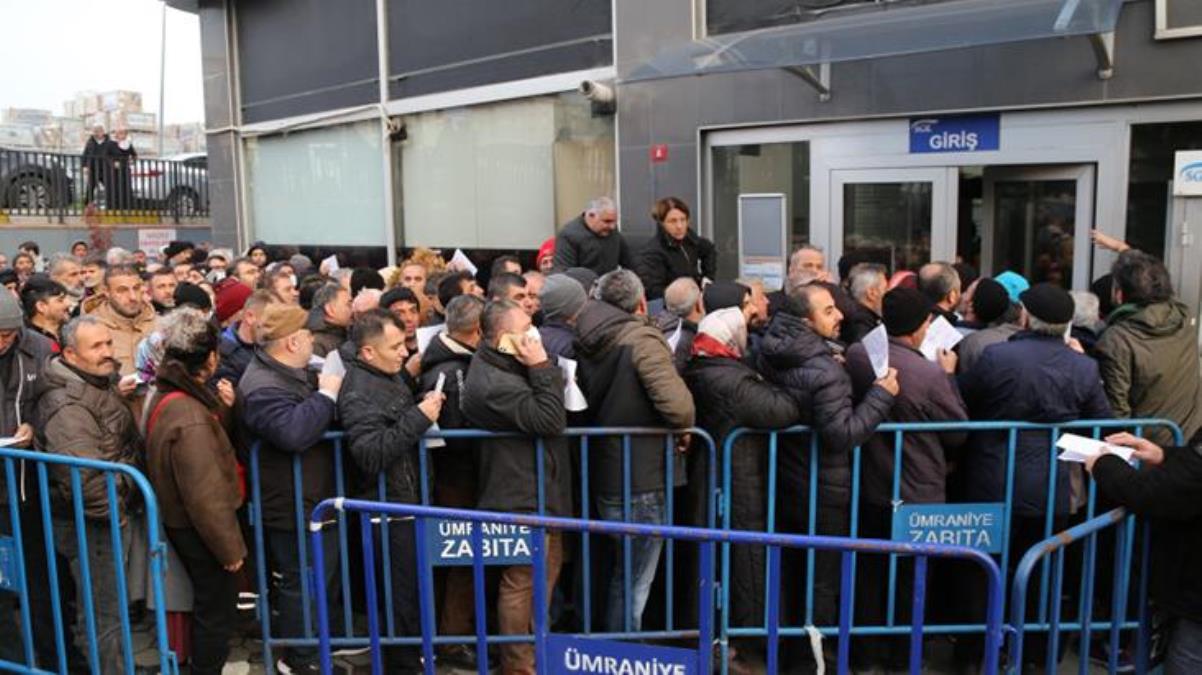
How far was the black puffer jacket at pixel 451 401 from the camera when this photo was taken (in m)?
4.55

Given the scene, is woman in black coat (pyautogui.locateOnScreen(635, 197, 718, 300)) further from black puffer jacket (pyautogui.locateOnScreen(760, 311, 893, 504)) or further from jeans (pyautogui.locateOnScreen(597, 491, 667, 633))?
jeans (pyautogui.locateOnScreen(597, 491, 667, 633))

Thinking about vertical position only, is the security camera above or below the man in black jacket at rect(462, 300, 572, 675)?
above

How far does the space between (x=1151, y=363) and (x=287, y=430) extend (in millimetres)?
4068

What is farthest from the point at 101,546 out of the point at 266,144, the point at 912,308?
the point at 266,144

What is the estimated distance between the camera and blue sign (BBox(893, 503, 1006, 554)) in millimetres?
4340

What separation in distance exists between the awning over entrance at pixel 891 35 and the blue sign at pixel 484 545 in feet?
13.0

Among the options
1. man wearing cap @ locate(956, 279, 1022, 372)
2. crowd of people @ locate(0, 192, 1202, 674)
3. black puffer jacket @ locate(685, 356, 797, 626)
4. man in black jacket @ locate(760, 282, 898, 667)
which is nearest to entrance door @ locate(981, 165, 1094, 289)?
man wearing cap @ locate(956, 279, 1022, 372)

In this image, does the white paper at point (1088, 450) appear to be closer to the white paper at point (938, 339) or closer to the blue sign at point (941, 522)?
the blue sign at point (941, 522)

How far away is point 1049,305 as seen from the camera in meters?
4.32

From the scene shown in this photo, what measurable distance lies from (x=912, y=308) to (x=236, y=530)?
10.2ft

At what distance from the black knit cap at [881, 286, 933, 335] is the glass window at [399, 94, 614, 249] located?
5.66 meters

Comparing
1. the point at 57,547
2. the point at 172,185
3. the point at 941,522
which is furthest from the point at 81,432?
the point at 172,185

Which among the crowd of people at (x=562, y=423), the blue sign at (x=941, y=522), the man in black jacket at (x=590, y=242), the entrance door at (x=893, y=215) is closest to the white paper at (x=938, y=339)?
the crowd of people at (x=562, y=423)

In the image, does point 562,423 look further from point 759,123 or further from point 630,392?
point 759,123
